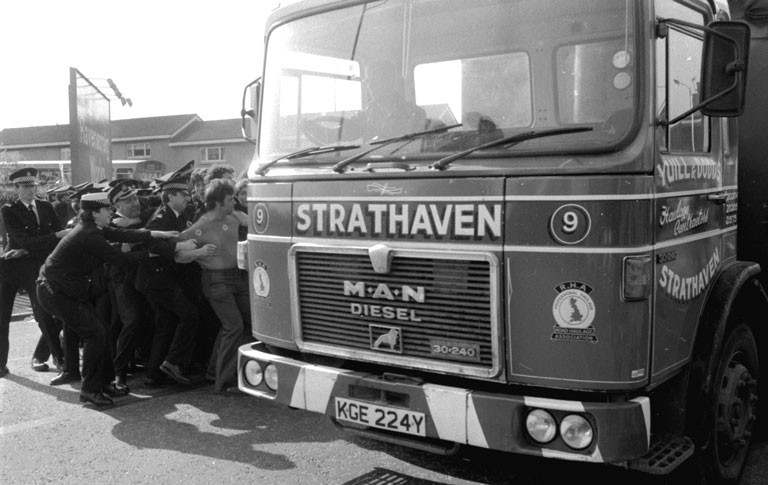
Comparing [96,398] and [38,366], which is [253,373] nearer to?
[96,398]

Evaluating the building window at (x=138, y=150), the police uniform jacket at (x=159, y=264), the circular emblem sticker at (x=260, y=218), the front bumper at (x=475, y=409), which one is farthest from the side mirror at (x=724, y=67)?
the building window at (x=138, y=150)

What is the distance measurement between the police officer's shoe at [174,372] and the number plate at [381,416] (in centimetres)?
323

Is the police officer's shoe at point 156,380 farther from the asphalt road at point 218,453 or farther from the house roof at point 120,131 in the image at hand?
the house roof at point 120,131

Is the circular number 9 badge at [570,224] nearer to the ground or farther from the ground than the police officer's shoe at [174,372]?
farther from the ground

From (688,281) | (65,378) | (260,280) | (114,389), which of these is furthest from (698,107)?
(65,378)

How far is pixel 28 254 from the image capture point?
7.84 meters

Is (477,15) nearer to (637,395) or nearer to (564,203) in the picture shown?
(564,203)

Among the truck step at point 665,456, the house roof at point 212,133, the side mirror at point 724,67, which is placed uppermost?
the house roof at point 212,133

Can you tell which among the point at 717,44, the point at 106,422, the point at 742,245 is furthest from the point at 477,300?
the point at 106,422

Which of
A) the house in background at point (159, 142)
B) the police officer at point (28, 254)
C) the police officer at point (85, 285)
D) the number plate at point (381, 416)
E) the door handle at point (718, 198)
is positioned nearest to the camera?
the number plate at point (381, 416)

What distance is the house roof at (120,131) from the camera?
180 feet

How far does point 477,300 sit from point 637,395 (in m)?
0.85

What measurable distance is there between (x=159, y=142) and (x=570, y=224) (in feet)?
178

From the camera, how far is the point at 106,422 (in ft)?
19.3
